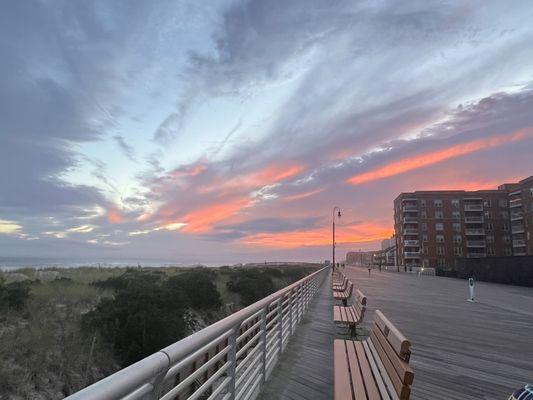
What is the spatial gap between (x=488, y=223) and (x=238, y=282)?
10092 centimetres

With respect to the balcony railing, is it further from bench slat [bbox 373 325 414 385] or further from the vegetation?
bench slat [bbox 373 325 414 385]

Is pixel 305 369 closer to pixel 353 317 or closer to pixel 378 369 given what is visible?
pixel 378 369

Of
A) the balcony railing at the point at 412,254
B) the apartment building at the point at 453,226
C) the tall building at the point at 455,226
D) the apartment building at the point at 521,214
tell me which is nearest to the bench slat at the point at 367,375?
the apartment building at the point at 521,214

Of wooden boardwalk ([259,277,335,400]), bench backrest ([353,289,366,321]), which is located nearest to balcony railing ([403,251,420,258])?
wooden boardwalk ([259,277,335,400])

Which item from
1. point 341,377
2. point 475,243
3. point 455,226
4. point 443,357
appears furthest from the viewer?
point 455,226

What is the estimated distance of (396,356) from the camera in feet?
11.6

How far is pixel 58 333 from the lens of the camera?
939cm

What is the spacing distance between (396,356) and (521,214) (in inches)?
4227

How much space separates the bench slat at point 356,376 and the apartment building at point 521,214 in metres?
93.4

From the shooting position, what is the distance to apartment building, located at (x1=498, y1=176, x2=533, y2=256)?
8475 centimetres

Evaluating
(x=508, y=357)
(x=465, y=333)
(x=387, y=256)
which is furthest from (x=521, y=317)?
(x=387, y=256)

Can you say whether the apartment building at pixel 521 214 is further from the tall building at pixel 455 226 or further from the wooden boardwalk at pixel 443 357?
the wooden boardwalk at pixel 443 357

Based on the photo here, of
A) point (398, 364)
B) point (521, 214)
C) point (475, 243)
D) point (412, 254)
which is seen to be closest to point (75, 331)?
point (398, 364)

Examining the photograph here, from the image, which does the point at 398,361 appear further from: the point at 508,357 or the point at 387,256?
the point at 387,256
